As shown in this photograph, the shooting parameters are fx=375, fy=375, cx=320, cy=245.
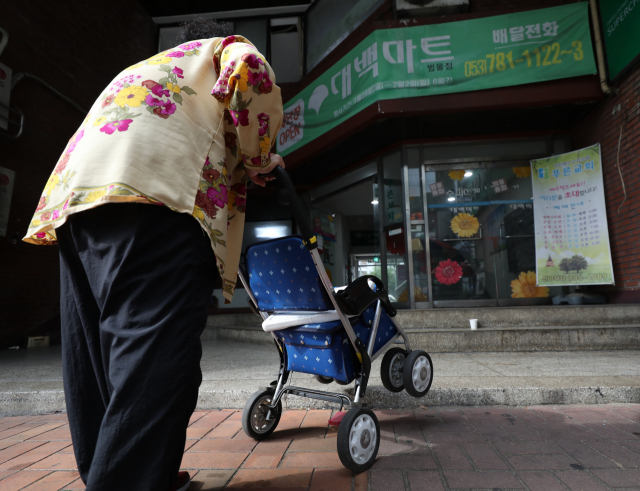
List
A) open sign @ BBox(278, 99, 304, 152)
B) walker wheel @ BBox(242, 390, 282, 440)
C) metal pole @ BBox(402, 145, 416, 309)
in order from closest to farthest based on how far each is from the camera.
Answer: walker wheel @ BBox(242, 390, 282, 440), metal pole @ BBox(402, 145, 416, 309), open sign @ BBox(278, 99, 304, 152)

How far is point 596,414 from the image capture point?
2.25 metres

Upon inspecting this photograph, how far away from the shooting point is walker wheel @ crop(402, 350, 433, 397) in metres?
2.04

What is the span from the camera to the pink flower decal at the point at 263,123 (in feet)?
4.07

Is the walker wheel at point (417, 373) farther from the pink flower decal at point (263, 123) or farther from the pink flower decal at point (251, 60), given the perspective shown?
the pink flower decal at point (251, 60)

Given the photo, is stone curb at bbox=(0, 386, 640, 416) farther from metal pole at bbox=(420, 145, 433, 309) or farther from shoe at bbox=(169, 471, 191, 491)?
metal pole at bbox=(420, 145, 433, 309)

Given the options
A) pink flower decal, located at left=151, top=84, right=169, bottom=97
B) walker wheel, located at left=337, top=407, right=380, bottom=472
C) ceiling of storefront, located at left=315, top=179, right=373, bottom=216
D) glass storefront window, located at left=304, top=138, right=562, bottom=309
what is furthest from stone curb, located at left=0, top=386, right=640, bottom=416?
ceiling of storefront, located at left=315, top=179, right=373, bottom=216

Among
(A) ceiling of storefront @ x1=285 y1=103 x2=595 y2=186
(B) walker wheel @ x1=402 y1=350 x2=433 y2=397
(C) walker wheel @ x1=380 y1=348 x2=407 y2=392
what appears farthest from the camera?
(A) ceiling of storefront @ x1=285 y1=103 x2=595 y2=186

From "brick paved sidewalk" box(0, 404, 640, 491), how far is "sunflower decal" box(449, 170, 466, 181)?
4.65 m

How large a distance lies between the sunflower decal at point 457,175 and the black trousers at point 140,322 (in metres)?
6.07

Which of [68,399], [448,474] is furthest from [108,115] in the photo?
[448,474]

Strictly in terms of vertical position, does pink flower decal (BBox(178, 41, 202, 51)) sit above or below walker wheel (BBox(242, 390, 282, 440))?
above

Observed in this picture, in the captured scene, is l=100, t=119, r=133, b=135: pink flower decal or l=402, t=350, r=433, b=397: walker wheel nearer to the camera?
l=100, t=119, r=133, b=135: pink flower decal

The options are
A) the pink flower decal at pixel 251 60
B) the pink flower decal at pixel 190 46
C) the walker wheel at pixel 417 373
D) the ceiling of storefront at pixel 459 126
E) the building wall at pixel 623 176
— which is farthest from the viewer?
the ceiling of storefront at pixel 459 126

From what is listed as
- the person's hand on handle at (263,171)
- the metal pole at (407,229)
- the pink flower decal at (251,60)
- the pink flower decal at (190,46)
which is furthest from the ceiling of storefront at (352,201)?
the pink flower decal at (251,60)
